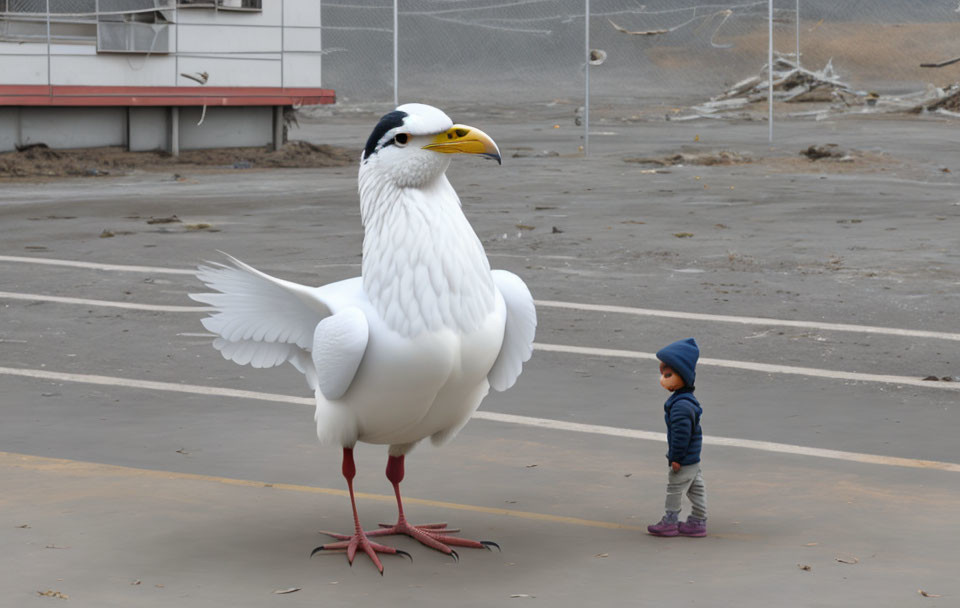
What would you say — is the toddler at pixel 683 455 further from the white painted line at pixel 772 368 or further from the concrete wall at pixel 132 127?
the concrete wall at pixel 132 127

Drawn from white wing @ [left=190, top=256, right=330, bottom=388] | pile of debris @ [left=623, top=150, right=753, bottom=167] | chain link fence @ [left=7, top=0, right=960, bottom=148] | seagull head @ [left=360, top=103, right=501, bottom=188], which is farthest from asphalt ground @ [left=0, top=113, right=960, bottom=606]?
chain link fence @ [left=7, top=0, right=960, bottom=148]

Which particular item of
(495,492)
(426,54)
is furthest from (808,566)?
(426,54)

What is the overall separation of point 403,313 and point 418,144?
0.73m

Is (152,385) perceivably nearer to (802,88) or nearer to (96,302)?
(96,302)

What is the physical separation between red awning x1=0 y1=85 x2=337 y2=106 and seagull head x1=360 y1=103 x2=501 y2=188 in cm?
2358

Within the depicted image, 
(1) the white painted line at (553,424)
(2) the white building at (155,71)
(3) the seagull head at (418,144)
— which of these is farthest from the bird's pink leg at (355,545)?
(2) the white building at (155,71)

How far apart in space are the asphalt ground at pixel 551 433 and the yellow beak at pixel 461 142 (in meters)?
1.76

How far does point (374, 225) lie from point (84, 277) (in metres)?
9.09

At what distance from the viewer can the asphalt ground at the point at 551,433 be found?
231 inches

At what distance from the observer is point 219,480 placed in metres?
7.42

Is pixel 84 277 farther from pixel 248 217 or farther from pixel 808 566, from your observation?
pixel 808 566

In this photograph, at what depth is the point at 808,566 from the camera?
5.88 metres

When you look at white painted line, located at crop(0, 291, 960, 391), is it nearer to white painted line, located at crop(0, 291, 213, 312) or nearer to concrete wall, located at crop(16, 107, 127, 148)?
white painted line, located at crop(0, 291, 213, 312)

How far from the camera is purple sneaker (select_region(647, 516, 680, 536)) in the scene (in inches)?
252
